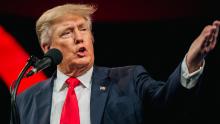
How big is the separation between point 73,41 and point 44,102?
361mm

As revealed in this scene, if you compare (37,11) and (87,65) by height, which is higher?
(37,11)

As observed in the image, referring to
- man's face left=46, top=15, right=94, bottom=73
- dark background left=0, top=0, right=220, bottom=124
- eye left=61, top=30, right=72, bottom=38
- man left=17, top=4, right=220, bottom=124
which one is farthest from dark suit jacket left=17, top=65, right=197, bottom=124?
dark background left=0, top=0, right=220, bottom=124

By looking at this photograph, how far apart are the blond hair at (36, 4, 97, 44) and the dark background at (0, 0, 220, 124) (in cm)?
60

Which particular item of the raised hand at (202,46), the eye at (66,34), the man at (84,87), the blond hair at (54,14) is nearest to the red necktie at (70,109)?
the man at (84,87)

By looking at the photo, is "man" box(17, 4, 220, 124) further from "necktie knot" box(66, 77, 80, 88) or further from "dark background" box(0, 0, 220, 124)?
"dark background" box(0, 0, 220, 124)

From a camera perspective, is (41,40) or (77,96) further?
(41,40)

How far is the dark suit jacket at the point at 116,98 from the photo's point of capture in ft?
7.02

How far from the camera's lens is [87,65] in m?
2.46

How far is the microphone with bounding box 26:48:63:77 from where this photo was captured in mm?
1786

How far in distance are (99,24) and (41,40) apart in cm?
64

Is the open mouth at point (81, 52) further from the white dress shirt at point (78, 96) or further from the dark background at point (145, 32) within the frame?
the dark background at point (145, 32)

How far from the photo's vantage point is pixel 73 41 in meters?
2.46

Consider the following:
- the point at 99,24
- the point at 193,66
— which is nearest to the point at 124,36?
the point at 99,24

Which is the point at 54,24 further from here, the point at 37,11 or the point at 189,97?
the point at 189,97
